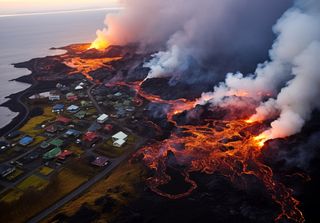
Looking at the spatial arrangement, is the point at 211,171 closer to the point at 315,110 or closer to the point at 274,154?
the point at 274,154

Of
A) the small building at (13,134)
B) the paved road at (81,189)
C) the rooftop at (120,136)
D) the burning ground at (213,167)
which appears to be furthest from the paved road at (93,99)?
the paved road at (81,189)

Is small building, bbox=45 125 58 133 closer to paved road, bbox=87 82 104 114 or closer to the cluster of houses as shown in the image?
the cluster of houses

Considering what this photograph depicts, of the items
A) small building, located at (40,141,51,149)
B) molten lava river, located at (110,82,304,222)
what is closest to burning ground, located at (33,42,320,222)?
molten lava river, located at (110,82,304,222)

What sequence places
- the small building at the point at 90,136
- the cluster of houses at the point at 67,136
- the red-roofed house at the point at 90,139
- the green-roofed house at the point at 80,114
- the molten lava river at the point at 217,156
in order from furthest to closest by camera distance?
the green-roofed house at the point at 80,114 → the small building at the point at 90,136 → the red-roofed house at the point at 90,139 → the cluster of houses at the point at 67,136 → the molten lava river at the point at 217,156

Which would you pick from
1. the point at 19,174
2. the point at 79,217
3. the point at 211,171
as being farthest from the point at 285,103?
the point at 19,174

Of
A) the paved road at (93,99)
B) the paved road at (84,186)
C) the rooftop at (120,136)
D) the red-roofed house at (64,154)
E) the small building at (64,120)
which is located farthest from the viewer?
the paved road at (93,99)

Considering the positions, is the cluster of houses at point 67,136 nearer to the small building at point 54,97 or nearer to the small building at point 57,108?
the small building at point 57,108

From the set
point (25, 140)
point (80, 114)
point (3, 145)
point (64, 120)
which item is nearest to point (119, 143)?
point (64, 120)
